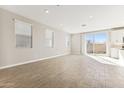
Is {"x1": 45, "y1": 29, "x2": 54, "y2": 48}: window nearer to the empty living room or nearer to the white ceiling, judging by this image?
the empty living room

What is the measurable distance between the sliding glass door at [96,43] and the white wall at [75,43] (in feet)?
2.89

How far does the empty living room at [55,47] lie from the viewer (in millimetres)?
3348

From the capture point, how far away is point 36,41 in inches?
283

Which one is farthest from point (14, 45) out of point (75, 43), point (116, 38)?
point (75, 43)

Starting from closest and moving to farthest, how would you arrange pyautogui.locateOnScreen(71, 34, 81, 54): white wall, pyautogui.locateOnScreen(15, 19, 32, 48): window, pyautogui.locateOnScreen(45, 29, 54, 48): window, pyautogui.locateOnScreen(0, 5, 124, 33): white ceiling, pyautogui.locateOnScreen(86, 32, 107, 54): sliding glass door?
pyautogui.locateOnScreen(0, 5, 124, 33): white ceiling → pyautogui.locateOnScreen(15, 19, 32, 48): window → pyautogui.locateOnScreen(45, 29, 54, 48): window → pyautogui.locateOnScreen(86, 32, 107, 54): sliding glass door → pyautogui.locateOnScreen(71, 34, 81, 54): white wall

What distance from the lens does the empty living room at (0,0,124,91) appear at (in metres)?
3.35

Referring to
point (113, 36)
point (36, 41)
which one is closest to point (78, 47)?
point (113, 36)

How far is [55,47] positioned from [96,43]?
4.91 meters

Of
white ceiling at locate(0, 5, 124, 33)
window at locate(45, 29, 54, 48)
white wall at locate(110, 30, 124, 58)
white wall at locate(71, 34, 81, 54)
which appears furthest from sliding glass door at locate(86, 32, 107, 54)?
white ceiling at locate(0, 5, 124, 33)

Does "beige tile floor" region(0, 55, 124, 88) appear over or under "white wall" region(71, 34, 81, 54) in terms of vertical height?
under

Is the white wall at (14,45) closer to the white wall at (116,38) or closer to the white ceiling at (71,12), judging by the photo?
the white ceiling at (71,12)
